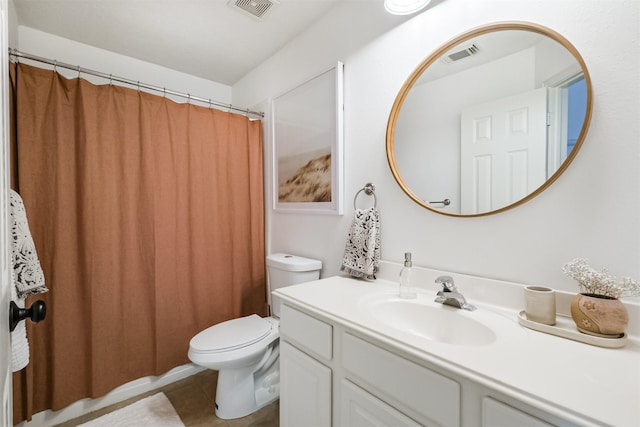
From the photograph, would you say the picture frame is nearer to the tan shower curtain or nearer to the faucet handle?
the tan shower curtain

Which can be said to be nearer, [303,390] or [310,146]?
[303,390]

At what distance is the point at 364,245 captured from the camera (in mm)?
1380

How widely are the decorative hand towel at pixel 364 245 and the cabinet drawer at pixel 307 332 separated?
16.3 inches

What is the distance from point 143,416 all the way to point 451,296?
1794mm

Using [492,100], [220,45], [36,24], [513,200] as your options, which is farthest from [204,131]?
[513,200]

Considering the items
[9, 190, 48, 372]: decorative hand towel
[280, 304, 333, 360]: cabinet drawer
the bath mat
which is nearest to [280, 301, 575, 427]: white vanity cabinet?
[280, 304, 333, 360]: cabinet drawer

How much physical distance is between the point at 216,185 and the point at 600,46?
2018 mm

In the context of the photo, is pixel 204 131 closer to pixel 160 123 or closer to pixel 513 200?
pixel 160 123

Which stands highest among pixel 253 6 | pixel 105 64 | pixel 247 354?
pixel 253 6

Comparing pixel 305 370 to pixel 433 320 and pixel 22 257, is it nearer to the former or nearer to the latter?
pixel 433 320

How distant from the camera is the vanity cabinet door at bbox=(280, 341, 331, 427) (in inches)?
38.9

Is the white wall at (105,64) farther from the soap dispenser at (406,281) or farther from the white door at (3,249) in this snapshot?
the soap dispenser at (406,281)

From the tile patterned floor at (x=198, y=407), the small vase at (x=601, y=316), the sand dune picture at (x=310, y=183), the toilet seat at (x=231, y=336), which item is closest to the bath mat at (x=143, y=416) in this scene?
the tile patterned floor at (x=198, y=407)

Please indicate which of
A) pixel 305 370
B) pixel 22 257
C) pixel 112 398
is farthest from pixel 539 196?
pixel 112 398
